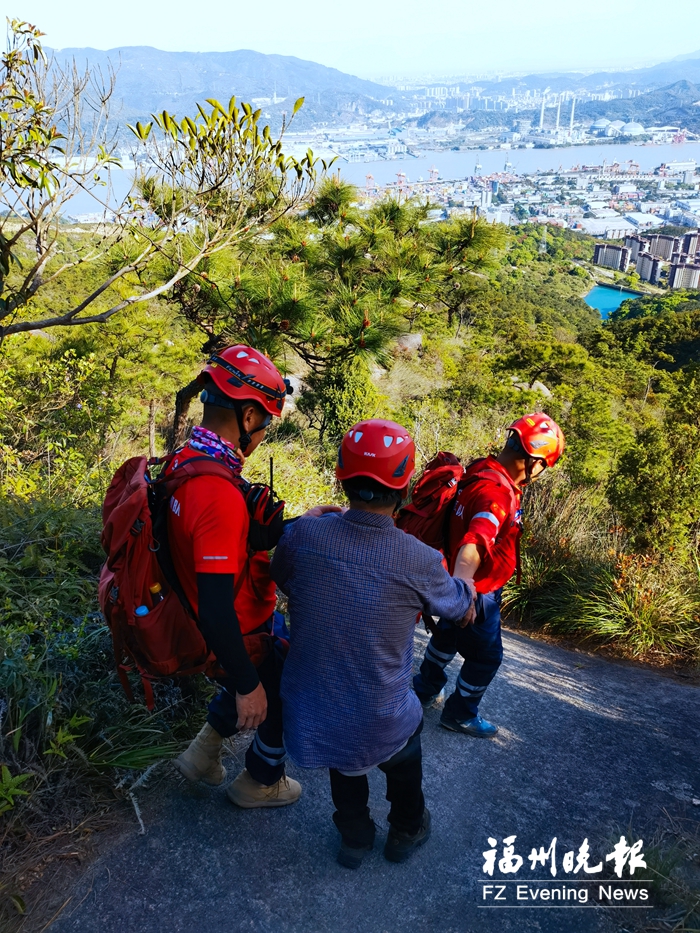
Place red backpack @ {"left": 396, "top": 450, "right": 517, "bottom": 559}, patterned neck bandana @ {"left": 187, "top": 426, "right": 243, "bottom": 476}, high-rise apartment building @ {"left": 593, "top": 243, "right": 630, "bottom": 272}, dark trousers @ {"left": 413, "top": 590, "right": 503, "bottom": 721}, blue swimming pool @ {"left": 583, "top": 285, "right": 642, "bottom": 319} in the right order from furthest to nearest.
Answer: high-rise apartment building @ {"left": 593, "top": 243, "right": 630, "bottom": 272} → blue swimming pool @ {"left": 583, "top": 285, "right": 642, "bottom": 319} → dark trousers @ {"left": 413, "top": 590, "right": 503, "bottom": 721} → red backpack @ {"left": 396, "top": 450, "right": 517, "bottom": 559} → patterned neck bandana @ {"left": 187, "top": 426, "right": 243, "bottom": 476}

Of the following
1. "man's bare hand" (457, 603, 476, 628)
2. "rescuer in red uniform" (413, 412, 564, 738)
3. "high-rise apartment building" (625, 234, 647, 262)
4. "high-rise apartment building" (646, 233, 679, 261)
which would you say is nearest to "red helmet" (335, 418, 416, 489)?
"man's bare hand" (457, 603, 476, 628)

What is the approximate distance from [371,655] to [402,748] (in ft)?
1.41

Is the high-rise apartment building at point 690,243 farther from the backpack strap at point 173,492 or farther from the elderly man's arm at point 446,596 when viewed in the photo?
the backpack strap at point 173,492

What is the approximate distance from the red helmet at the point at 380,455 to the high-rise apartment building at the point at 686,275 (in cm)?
7225

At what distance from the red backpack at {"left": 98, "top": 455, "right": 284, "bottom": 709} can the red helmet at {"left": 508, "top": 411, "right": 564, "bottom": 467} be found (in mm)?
1215

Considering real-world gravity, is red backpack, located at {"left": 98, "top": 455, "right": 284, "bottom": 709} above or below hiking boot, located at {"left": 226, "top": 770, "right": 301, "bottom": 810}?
above

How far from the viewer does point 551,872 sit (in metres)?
2.42

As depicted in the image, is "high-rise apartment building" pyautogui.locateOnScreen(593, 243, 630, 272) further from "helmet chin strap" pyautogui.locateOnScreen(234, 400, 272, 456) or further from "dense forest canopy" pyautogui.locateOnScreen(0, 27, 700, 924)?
"helmet chin strap" pyautogui.locateOnScreen(234, 400, 272, 456)

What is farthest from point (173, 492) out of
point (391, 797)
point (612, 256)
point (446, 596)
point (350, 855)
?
point (612, 256)

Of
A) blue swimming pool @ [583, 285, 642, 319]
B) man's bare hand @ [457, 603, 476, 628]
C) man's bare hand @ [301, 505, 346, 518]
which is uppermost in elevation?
man's bare hand @ [301, 505, 346, 518]

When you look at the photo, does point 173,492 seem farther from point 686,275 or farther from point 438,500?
point 686,275

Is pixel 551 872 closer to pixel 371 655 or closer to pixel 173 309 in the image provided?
pixel 371 655

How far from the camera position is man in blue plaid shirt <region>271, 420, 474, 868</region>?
1.88 metres

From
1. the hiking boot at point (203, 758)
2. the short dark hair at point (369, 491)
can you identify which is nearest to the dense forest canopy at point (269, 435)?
the hiking boot at point (203, 758)
